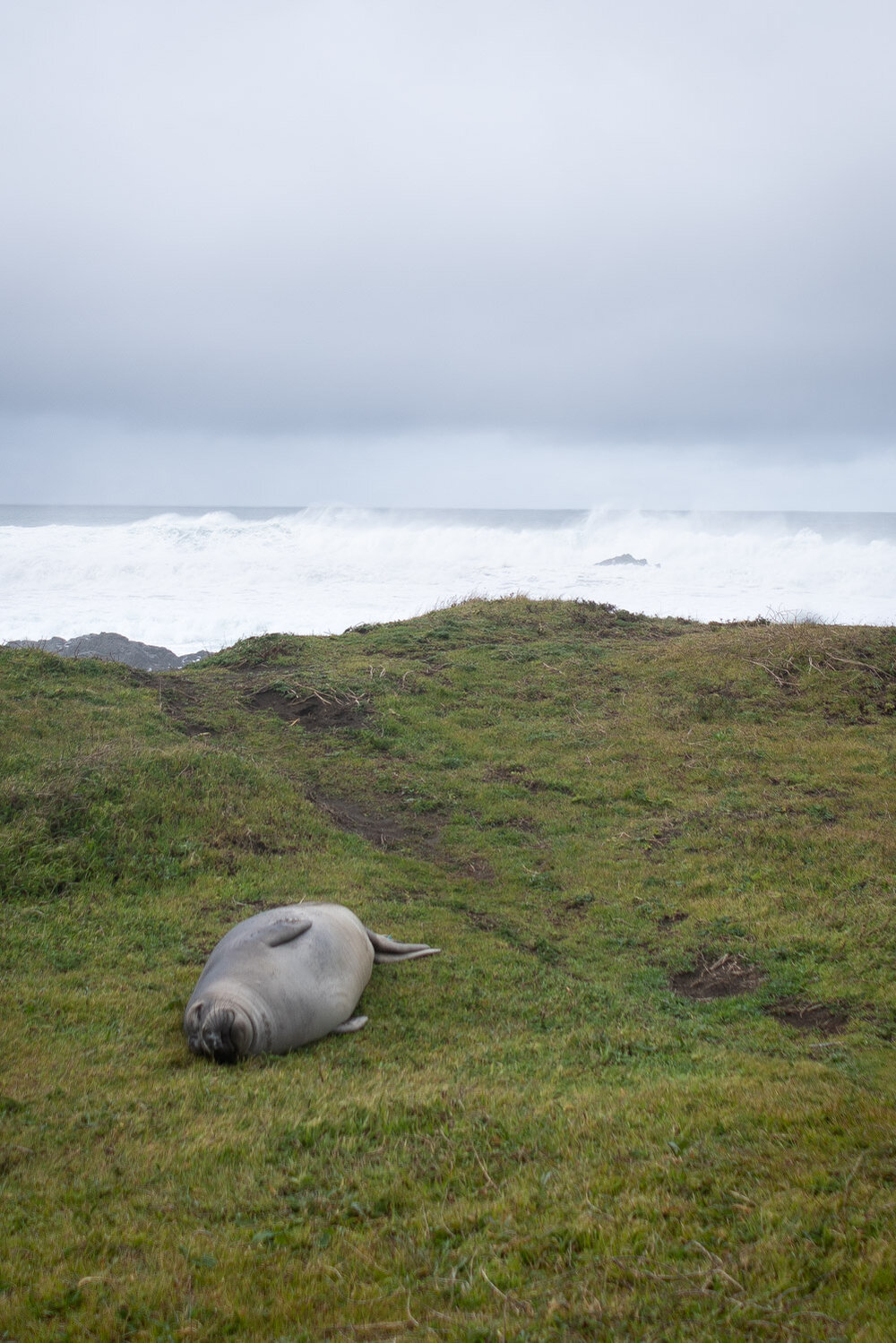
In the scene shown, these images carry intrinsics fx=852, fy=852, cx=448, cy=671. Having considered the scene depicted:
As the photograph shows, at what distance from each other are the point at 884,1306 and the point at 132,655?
26.8m

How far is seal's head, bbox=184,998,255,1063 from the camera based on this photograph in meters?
5.95

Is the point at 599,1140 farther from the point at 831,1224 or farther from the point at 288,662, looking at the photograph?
the point at 288,662

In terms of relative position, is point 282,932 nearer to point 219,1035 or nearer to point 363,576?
point 219,1035

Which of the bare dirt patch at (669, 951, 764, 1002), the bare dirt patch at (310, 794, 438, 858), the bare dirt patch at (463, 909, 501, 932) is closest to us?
the bare dirt patch at (669, 951, 764, 1002)

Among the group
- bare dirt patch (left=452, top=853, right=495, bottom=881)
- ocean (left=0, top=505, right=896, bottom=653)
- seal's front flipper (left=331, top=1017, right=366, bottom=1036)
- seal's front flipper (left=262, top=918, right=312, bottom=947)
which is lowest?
bare dirt patch (left=452, top=853, right=495, bottom=881)

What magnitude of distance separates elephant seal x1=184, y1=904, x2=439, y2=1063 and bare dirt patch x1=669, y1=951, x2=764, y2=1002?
2.84m

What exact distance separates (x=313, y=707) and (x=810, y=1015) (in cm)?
1098

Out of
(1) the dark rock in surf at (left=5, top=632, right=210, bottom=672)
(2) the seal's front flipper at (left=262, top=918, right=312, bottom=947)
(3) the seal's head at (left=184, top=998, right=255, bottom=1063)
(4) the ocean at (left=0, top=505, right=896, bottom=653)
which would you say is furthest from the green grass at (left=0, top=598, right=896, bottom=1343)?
(4) the ocean at (left=0, top=505, right=896, bottom=653)

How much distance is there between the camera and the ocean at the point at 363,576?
39.7 meters

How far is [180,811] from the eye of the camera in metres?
10.3

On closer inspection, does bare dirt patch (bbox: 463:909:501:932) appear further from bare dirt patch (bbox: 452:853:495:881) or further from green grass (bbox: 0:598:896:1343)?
bare dirt patch (bbox: 452:853:495:881)

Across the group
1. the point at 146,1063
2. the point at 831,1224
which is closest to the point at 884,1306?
the point at 831,1224

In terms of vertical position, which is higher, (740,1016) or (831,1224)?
(831,1224)

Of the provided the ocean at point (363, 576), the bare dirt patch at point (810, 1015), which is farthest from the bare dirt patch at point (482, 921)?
the ocean at point (363, 576)
